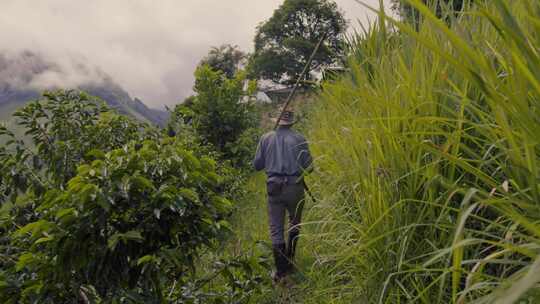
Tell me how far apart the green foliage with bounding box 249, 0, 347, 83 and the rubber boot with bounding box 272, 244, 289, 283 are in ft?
111

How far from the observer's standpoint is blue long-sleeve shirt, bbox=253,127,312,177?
4.88 m

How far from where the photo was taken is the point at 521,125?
926 mm

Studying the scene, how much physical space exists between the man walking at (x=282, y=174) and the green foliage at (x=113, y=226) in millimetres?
2418

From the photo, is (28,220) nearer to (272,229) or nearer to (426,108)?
(426,108)

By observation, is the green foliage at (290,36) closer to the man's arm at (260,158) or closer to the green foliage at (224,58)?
the green foliage at (224,58)

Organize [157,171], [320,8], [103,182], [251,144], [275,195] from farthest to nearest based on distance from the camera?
[320,8] → [251,144] → [275,195] → [157,171] → [103,182]

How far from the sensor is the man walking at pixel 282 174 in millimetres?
4887

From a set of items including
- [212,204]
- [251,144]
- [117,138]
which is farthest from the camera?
[251,144]

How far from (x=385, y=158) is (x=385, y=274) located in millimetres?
651

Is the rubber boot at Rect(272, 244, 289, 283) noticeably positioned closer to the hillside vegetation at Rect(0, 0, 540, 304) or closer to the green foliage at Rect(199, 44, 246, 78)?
the hillside vegetation at Rect(0, 0, 540, 304)

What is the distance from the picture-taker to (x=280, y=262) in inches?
197

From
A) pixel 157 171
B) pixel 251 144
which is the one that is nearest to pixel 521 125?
pixel 157 171

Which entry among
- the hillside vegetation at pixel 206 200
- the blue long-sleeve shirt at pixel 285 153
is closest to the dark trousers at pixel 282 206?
the blue long-sleeve shirt at pixel 285 153

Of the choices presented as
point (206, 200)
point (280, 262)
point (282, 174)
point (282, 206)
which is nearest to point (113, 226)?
point (206, 200)
